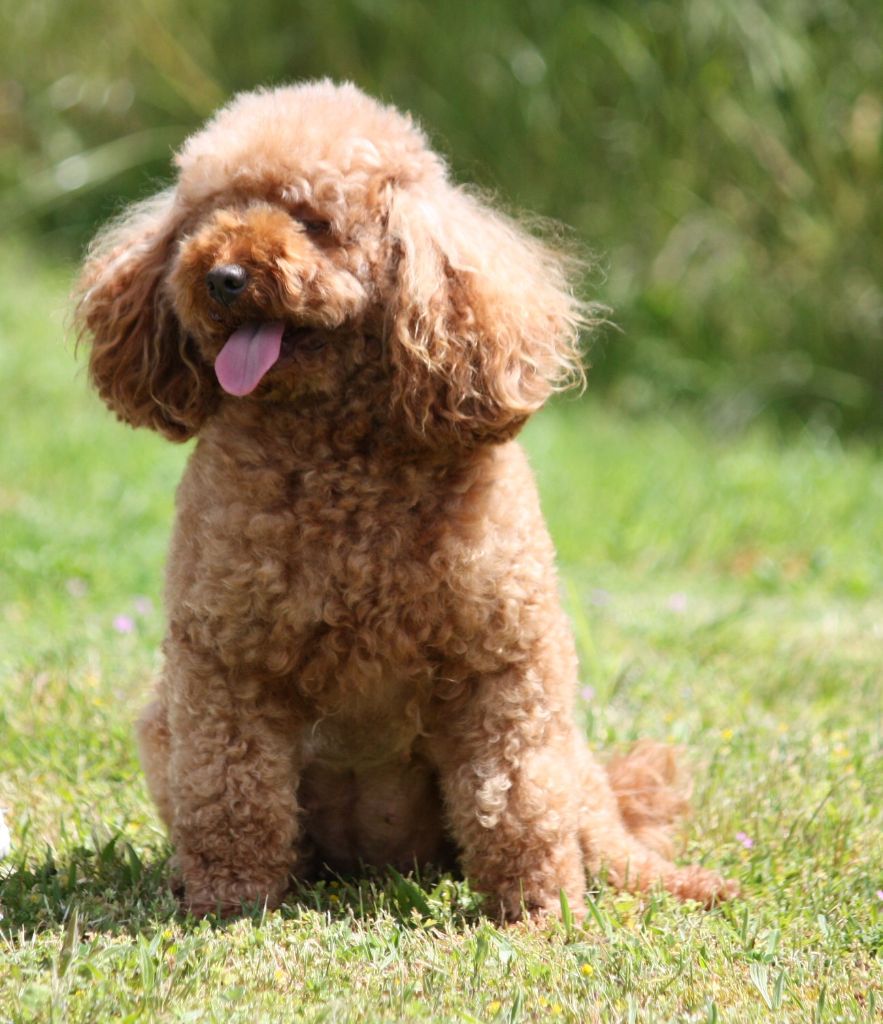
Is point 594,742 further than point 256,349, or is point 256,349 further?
point 594,742

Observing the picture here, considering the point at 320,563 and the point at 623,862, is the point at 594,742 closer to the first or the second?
the point at 623,862

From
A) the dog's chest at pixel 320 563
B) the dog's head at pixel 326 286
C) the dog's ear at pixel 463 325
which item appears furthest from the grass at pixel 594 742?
the dog's ear at pixel 463 325

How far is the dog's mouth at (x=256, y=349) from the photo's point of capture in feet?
9.73

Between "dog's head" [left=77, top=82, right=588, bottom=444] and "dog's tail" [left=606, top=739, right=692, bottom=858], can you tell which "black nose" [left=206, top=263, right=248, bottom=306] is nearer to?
"dog's head" [left=77, top=82, right=588, bottom=444]

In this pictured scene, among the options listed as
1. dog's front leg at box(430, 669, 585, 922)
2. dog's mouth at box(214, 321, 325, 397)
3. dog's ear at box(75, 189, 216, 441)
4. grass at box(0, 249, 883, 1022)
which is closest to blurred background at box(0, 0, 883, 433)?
grass at box(0, 249, 883, 1022)

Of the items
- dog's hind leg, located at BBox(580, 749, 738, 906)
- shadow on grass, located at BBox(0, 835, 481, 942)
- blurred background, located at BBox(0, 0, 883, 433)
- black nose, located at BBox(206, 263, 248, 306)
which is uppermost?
blurred background, located at BBox(0, 0, 883, 433)

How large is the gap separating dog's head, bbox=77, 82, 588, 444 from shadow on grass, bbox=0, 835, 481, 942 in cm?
97

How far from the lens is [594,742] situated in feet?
13.5

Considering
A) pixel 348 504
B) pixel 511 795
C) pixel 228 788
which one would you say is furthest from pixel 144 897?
pixel 348 504

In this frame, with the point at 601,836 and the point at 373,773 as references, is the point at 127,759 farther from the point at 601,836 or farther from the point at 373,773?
the point at 601,836

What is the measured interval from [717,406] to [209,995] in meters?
6.69

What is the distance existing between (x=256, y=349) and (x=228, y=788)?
0.90 meters

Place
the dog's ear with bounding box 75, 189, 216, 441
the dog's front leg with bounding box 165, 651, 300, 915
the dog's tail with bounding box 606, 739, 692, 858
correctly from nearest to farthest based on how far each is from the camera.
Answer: the dog's front leg with bounding box 165, 651, 300, 915
the dog's ear with bounding box 75, 189, 216, 441
the dog's tail with bounding box 606, 739, 692, 858

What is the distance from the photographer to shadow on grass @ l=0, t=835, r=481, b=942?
2963mm
